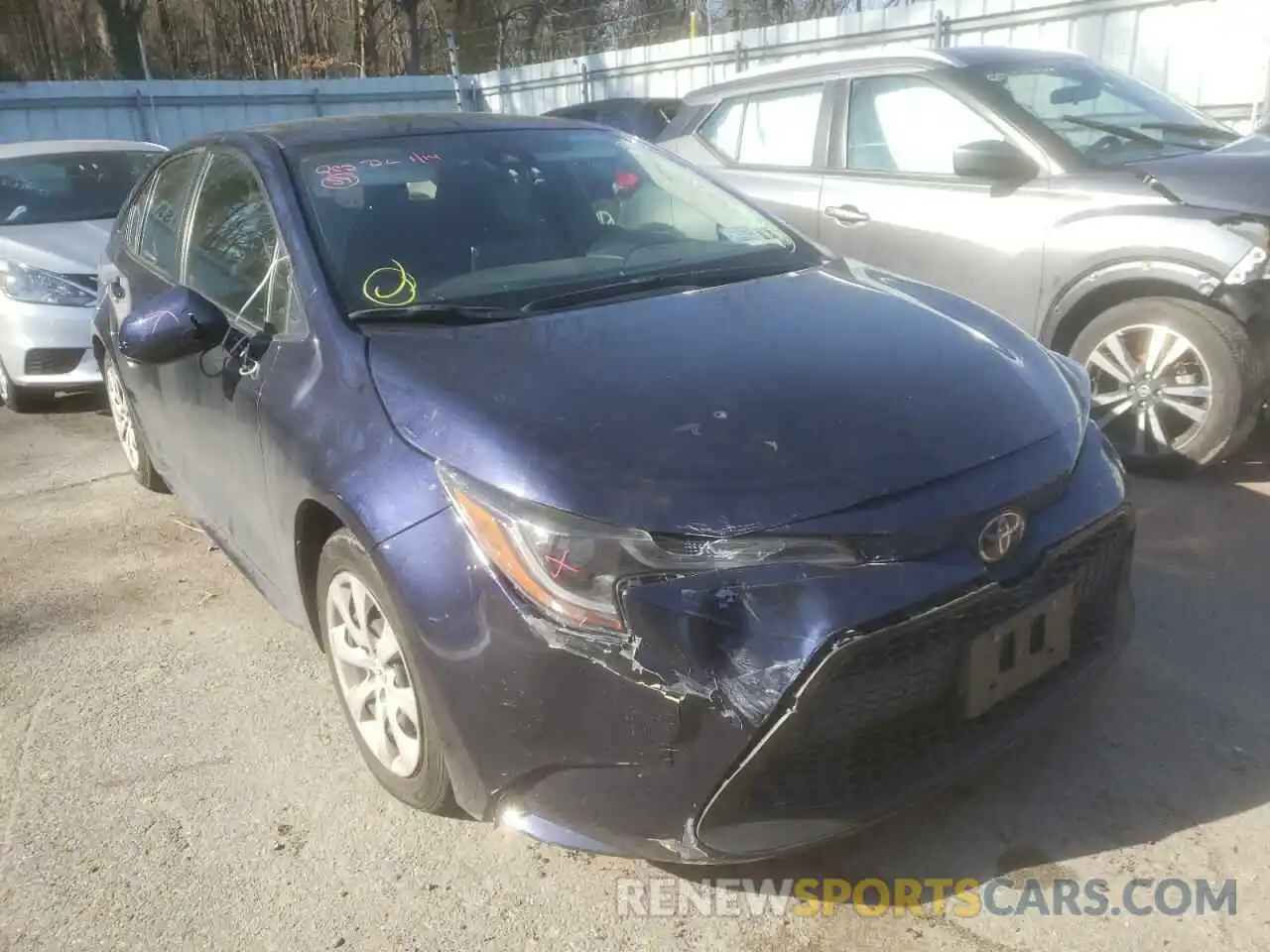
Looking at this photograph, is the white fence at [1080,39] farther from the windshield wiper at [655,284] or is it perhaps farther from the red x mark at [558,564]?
the red x mark at [558,564]

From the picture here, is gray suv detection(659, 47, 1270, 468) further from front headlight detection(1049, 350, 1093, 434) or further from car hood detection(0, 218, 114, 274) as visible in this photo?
car hood detection(0, 218, 114, 274)

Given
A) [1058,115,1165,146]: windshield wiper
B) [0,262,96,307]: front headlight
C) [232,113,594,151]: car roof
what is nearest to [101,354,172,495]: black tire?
[0,262,96,307]: front headlight

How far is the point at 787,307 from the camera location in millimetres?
2756

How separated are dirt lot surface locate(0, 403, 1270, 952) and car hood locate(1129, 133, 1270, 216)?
124 cm

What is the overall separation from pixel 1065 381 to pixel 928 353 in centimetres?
39

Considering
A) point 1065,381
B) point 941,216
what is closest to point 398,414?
point 1065,381

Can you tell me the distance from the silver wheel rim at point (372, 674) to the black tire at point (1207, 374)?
10.3 ft

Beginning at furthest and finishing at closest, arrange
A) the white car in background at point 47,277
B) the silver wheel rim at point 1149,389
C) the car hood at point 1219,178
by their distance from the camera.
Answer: the white car in background at point 47,277
the silver wheel rim at point 1149,389
the car hood at point 1219,178

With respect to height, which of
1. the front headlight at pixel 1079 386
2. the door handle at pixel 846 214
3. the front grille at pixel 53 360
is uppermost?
the door handle at pixel 846 214

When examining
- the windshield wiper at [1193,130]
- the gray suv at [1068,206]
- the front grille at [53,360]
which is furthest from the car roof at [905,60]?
the front grille at [53,360]

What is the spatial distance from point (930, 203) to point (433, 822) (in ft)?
11.3

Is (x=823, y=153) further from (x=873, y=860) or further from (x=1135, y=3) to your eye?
(x=1135, y=3)

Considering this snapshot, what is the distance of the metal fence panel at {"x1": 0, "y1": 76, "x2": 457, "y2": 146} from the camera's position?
14.6 meters

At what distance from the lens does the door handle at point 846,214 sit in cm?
491
